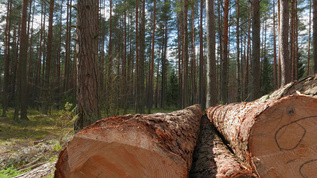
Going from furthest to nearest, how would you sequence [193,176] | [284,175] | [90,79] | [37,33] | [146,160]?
[37,33]
[90,79]
[193,176]
[284,175]
[146,160]

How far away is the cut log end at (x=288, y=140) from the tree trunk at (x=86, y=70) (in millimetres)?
3903

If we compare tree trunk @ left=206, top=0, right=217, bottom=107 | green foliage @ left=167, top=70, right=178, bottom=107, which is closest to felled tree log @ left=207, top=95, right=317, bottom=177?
tree trunk @ left=206, top=0, right=217, bottom=107

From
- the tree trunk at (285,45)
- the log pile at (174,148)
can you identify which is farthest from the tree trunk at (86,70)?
the tree trunk at (285,45)

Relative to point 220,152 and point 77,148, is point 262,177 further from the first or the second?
point 77,148

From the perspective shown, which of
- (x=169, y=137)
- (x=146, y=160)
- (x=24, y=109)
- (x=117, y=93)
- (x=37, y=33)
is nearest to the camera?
(x=146, y=160)

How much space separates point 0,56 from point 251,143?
31.4m

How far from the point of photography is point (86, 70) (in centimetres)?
446

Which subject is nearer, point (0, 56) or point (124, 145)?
point (124, 145)

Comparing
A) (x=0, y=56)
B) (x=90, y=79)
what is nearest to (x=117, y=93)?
(x=90, y=79)

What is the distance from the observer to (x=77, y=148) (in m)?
1.27

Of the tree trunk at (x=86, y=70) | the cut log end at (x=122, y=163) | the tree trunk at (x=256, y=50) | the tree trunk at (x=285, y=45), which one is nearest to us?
the cut log end at (x=122, y=163)

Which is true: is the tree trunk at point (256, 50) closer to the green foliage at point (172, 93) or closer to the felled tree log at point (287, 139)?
the felled tree log at point (287, 139)

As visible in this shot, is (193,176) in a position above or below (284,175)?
below

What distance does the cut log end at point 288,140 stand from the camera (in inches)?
53.3
